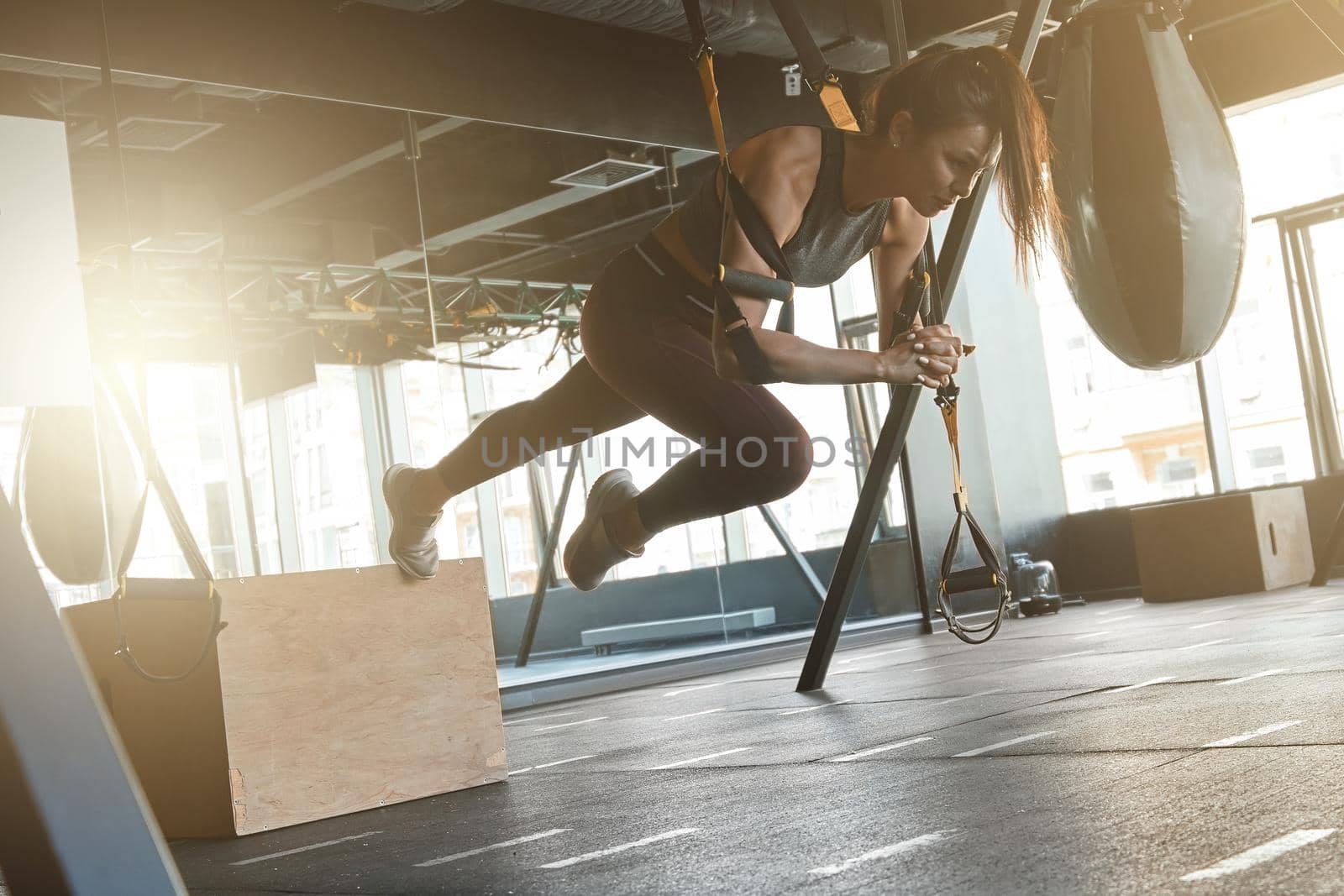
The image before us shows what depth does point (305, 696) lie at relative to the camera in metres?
2.69

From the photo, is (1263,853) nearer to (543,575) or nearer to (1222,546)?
(543,575)

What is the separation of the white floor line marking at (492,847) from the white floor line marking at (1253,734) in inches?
41.8

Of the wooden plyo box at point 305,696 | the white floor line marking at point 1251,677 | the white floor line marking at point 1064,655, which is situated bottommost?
the white floor line marking at point 1064,655

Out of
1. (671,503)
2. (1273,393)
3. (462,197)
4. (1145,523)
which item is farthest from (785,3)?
(1273,393)

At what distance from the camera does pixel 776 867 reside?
1585 mm

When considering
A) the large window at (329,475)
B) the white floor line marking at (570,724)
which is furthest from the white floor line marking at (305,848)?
the large window at (329,475)

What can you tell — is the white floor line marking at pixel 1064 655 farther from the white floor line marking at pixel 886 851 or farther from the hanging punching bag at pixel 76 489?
the hanging punching bag at pixel 76 489

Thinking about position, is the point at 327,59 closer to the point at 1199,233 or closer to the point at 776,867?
the point at 1199,233

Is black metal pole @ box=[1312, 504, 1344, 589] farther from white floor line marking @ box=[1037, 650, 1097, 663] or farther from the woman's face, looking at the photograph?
the woman's face

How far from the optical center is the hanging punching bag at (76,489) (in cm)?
440

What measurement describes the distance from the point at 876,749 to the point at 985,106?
126 centimetres

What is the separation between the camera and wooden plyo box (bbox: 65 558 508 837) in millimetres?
2605

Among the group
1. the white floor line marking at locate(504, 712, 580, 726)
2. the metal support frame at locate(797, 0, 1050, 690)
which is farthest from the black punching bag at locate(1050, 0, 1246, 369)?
the white floor line marking at locate(504, 712, 580, 726)

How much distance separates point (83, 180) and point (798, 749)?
3362mm
